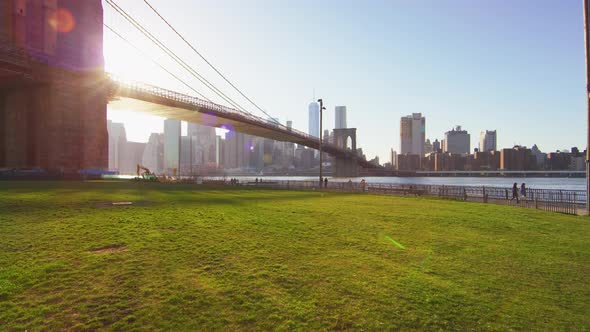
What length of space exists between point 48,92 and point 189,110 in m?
20.4

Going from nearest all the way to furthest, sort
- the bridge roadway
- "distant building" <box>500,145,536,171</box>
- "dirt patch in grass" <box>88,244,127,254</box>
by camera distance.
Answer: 1. "dirt patch in grass" <box>88,244,127,254</box>
2. the bridge roadway
3. "distant building" <box>500,145,536,171</box>

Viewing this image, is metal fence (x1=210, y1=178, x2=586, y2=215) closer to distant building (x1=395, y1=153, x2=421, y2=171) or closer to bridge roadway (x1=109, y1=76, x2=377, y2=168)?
bridge roadway (x1=109, y1=76, x2=377, y2=168)

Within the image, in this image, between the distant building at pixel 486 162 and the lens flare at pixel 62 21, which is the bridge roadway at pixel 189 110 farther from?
the distant building at pixel 486 162

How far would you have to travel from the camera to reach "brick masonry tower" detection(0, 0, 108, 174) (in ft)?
94.2

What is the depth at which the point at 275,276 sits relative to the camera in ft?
16.8

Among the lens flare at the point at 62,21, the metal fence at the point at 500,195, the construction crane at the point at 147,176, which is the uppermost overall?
the lens flare at the point at 62,21

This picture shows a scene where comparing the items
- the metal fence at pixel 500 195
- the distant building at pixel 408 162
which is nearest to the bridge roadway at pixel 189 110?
the metal fence at pixel 500 195

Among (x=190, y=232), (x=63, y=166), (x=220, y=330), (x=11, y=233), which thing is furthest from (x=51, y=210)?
(x=63, y=166)

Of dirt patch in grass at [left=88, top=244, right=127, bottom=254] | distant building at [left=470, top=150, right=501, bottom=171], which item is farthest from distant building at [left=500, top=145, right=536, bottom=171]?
dirt patch in grass at [left=88, top=244, right=127, bottom=254]

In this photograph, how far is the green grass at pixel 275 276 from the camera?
3.84 m

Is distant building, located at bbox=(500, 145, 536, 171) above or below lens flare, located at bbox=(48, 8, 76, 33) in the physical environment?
below

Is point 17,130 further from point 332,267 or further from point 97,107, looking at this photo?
point 332,267

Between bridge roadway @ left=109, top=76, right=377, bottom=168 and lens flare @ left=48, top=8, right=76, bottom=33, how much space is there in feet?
20.9

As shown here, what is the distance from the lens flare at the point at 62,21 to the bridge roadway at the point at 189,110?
6.36m
